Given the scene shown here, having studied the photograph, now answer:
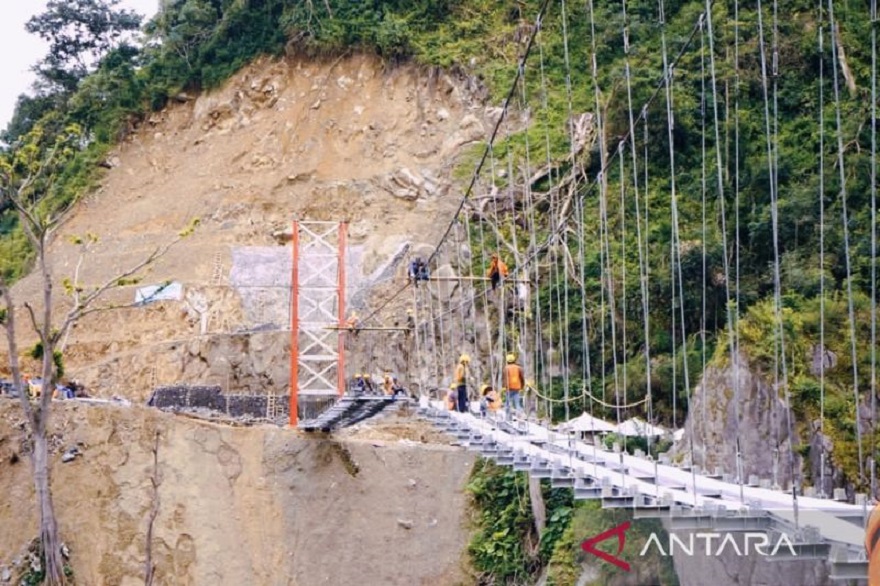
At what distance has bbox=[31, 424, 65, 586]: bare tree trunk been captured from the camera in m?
16.5

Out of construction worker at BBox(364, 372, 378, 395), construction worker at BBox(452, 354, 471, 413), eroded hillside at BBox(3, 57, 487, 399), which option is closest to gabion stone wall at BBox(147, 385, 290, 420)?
eroded hillside at BBox(3, 57, 487, 399)

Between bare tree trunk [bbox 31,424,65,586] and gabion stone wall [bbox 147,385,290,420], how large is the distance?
3648 millimetres

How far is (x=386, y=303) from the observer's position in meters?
20.9

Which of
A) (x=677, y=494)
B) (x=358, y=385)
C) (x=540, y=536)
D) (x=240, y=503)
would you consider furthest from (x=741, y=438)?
(x=240, y=503)

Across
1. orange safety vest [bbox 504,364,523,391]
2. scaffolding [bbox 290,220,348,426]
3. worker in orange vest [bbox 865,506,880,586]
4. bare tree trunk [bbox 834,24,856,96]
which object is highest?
bare tree trunk [bbox 834,24,856,96]

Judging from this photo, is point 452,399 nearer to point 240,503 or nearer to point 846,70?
point 240,503

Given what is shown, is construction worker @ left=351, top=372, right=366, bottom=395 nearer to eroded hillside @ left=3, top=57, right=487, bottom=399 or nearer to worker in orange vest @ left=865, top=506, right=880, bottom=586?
eroded hillside @ left=3, top=57, right=487, bottom=399

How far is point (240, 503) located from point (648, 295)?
6.31 meters

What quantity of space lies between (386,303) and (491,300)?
6.54 feet

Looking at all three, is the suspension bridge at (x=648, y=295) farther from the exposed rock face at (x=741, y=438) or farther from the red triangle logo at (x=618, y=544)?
the red triangle logo at (x=618, y=544)

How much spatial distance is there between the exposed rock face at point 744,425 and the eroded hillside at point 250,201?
917cm

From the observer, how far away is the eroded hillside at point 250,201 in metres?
22.5

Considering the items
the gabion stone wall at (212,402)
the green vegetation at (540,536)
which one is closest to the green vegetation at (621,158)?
the green vegetation at (540,536)

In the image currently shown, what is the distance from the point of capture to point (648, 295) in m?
18.4
